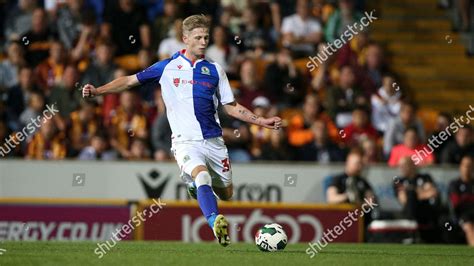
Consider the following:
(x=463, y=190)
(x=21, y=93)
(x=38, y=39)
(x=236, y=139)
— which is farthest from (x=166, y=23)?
(x=463, y=190)

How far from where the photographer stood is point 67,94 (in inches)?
737

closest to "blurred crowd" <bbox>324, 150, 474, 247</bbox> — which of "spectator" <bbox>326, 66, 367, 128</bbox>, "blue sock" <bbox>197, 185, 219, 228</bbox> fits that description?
"spectator" <bbox>326, 66, 367, 128</bbox>

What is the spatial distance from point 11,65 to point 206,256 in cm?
924

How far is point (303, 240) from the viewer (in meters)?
16.9

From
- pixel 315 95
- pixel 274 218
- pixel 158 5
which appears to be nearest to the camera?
pixel 274 218

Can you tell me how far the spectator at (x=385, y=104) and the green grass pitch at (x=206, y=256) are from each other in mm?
6558

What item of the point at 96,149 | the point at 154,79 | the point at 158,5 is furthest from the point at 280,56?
the point at 154,79

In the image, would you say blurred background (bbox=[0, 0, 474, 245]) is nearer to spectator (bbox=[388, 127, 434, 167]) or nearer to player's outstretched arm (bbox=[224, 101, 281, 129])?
spectator (bbox=[388, 127, 434, 167])

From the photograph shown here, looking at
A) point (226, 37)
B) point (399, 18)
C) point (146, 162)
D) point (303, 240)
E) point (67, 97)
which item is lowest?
point (303, 240)

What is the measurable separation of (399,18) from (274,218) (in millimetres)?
8399

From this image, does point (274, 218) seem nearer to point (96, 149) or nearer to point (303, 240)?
point (303, 240)

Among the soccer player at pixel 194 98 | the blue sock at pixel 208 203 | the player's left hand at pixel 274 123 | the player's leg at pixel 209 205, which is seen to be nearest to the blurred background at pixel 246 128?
the soccer player at pixel 194 98

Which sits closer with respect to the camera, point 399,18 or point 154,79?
point 154,79

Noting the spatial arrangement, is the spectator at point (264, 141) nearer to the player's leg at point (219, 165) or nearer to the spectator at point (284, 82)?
the spectator at point (284, 82)
